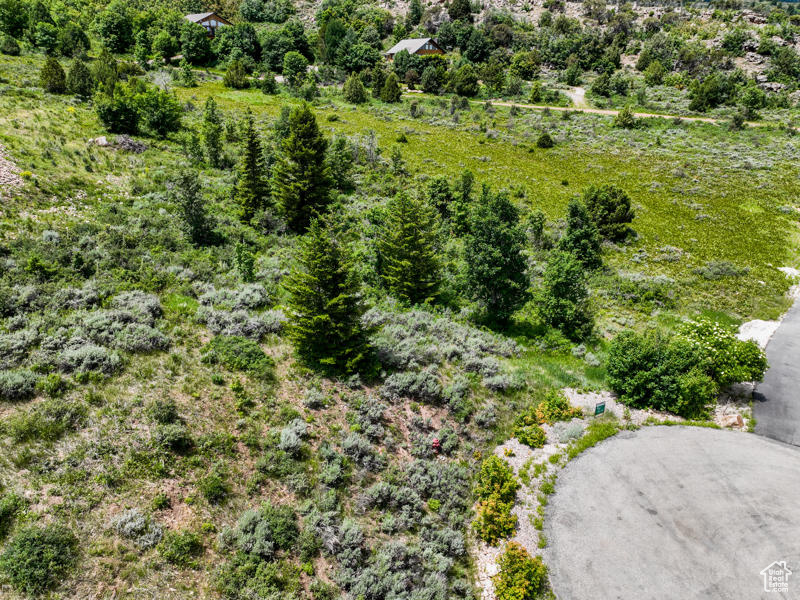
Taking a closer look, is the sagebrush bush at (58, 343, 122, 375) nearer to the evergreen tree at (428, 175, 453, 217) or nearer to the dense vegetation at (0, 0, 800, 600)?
the dense vegetation at (0, 0, 800, 600)

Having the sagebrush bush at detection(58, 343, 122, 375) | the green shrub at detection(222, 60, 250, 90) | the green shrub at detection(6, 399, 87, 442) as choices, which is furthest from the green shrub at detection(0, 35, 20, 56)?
the green shrub at detection(6, 399, 87, 442)

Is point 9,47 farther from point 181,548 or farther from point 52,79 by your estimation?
point 181,548

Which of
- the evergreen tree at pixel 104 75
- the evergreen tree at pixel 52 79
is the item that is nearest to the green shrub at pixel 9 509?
the evergreen tree at pixel 104 75

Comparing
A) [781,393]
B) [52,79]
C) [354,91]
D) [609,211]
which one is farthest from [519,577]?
[354,91]

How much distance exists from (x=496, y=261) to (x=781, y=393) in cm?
1826

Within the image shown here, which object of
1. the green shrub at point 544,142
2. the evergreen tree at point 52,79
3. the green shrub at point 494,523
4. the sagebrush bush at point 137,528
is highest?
the evergreen tree at point 52,79

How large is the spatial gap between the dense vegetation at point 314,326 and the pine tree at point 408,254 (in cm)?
22

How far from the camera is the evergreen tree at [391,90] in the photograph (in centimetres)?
8244

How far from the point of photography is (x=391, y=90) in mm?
82562

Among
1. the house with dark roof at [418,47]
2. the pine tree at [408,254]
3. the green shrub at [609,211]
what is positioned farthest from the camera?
the house with dark roof at [418,47]

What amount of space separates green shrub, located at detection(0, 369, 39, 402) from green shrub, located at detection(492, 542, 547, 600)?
18913mm

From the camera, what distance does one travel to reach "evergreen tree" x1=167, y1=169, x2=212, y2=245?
27250mm

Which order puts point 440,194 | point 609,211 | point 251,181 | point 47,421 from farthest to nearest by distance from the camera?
point 609,211 < point 440,194 < point 251,181 < point 47,421

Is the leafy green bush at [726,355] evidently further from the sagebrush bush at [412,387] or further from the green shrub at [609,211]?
the green shrub at [609,211]
